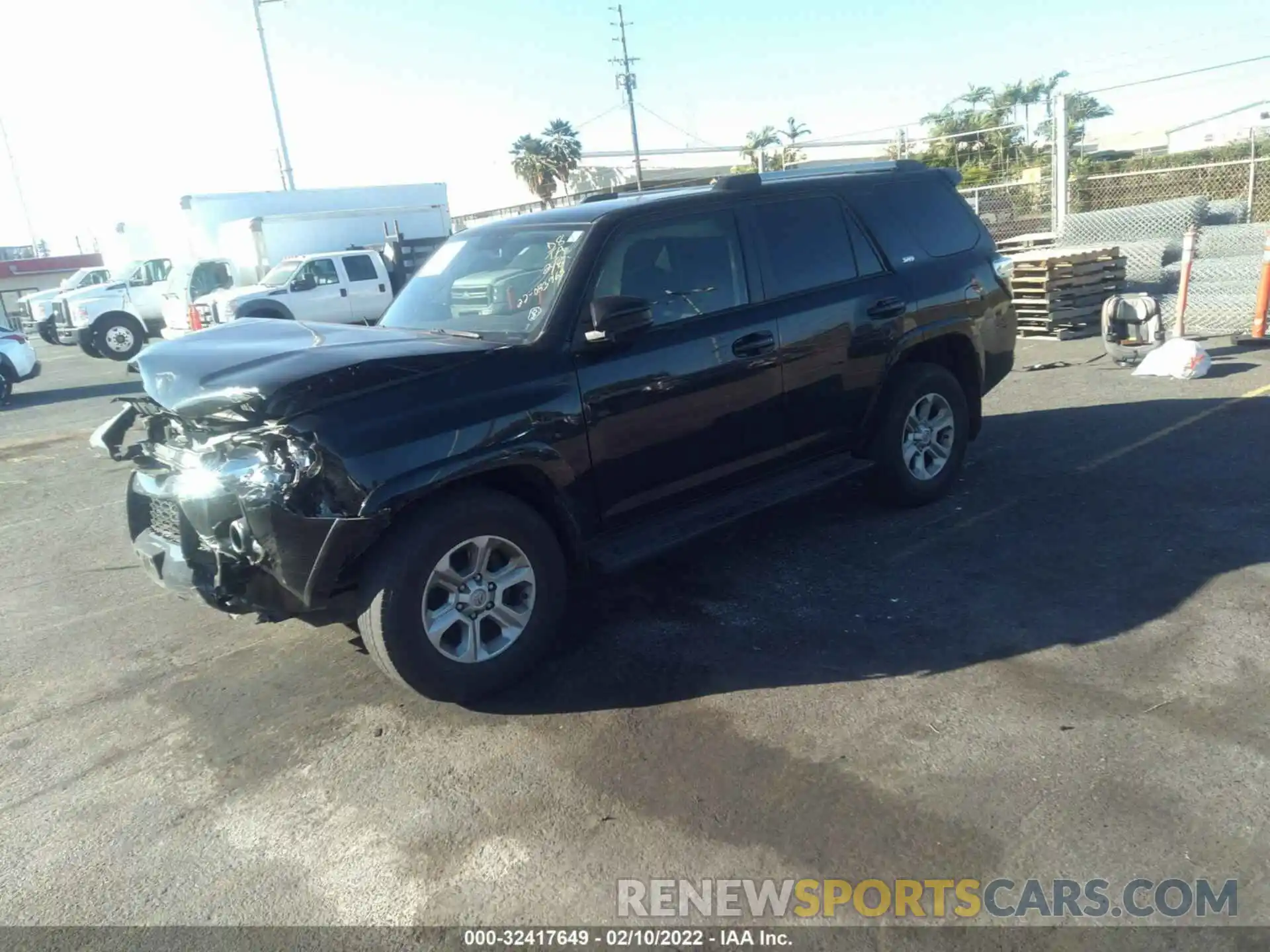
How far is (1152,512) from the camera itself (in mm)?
5371

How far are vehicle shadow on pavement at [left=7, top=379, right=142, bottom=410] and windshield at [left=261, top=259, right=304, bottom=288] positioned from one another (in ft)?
9.54

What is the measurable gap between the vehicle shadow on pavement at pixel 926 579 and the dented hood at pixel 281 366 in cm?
145

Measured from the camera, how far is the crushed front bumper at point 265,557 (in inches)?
134

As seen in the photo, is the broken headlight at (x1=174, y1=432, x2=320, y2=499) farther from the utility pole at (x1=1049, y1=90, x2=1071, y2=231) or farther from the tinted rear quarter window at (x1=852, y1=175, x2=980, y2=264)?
the utility pole at (x1=1049, y1=90, x2=1071, y2=231)

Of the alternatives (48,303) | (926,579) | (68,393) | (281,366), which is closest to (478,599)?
(281,366)

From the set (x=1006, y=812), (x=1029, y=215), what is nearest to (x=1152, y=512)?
(x=1006, y=812)

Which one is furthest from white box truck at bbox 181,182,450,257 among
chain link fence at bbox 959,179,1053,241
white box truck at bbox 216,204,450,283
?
chain link fence at bbox 959,179,1053,241

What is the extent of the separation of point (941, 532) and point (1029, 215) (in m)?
13.9

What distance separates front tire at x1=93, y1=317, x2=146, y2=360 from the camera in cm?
2030

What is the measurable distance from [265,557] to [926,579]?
316cm

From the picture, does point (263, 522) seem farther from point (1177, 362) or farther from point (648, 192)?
point (1177, 362)

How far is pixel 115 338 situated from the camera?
20.4 metres

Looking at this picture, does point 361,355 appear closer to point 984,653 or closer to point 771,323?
point 771,323

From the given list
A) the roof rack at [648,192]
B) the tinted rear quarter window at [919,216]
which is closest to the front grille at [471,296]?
the roof rack at [648,192]
